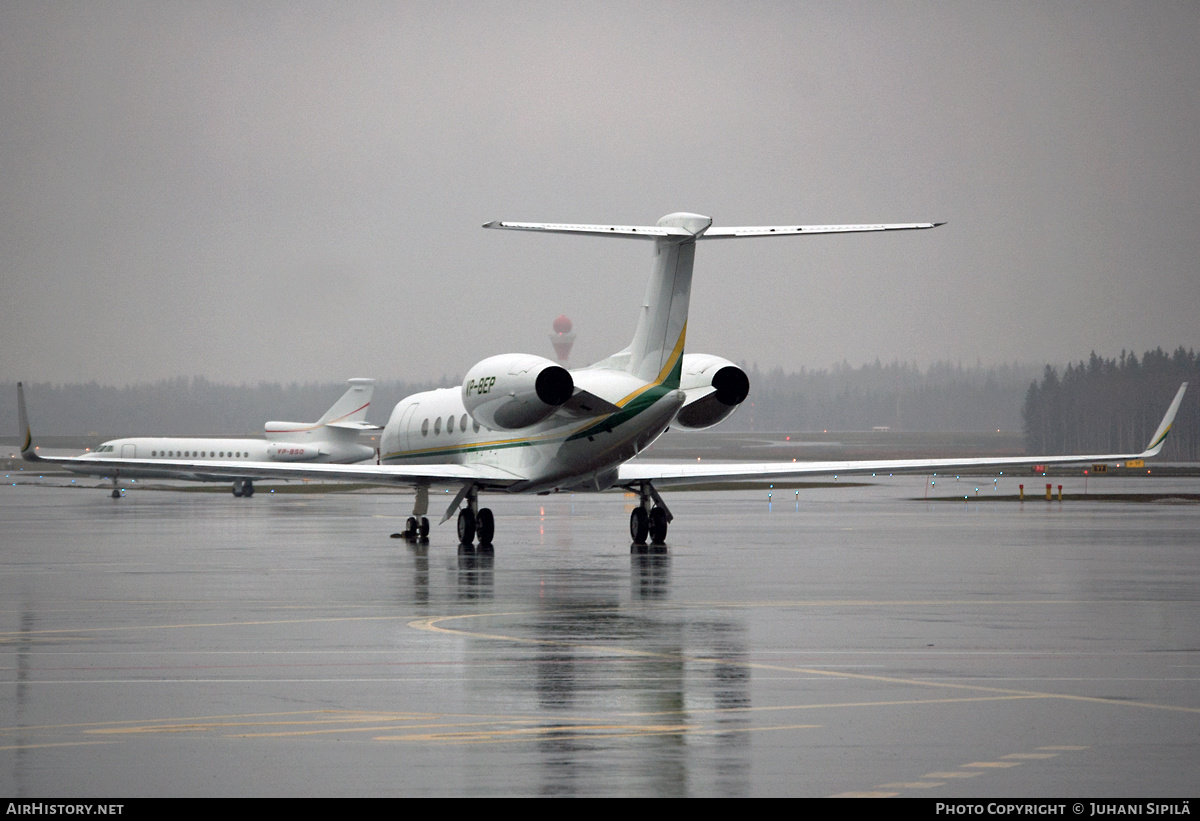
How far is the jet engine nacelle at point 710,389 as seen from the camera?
26.2 m

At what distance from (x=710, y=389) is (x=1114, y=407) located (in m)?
135

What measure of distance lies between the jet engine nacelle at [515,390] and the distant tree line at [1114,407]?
113948mm

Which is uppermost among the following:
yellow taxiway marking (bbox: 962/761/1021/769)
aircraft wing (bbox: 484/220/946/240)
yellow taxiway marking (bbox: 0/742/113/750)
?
aircraft wing (bbox: 484/220/946/240)

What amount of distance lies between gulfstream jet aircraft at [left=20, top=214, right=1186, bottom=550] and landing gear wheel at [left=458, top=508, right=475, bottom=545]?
0.03 metres

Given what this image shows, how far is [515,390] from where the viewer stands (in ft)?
84.5

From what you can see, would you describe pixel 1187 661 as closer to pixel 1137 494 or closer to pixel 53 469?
pixel 1137 494

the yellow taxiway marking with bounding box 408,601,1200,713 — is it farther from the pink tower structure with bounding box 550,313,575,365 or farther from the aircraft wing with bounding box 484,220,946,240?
the pink tower structure with bounding box 550,313,575,365

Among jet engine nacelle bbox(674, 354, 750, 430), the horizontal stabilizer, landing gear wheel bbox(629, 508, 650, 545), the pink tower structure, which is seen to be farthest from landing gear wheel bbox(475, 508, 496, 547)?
the pink tower structure

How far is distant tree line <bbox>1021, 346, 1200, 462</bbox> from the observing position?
133m

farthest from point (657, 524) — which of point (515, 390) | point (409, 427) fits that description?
point (409, 427)

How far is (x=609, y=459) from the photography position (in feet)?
87.7

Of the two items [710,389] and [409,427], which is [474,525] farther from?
[409,427]

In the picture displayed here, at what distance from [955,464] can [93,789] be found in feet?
77.7

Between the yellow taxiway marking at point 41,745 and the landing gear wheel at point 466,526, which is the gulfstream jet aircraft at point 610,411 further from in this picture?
the yellow taxiway marking at point 41,745
